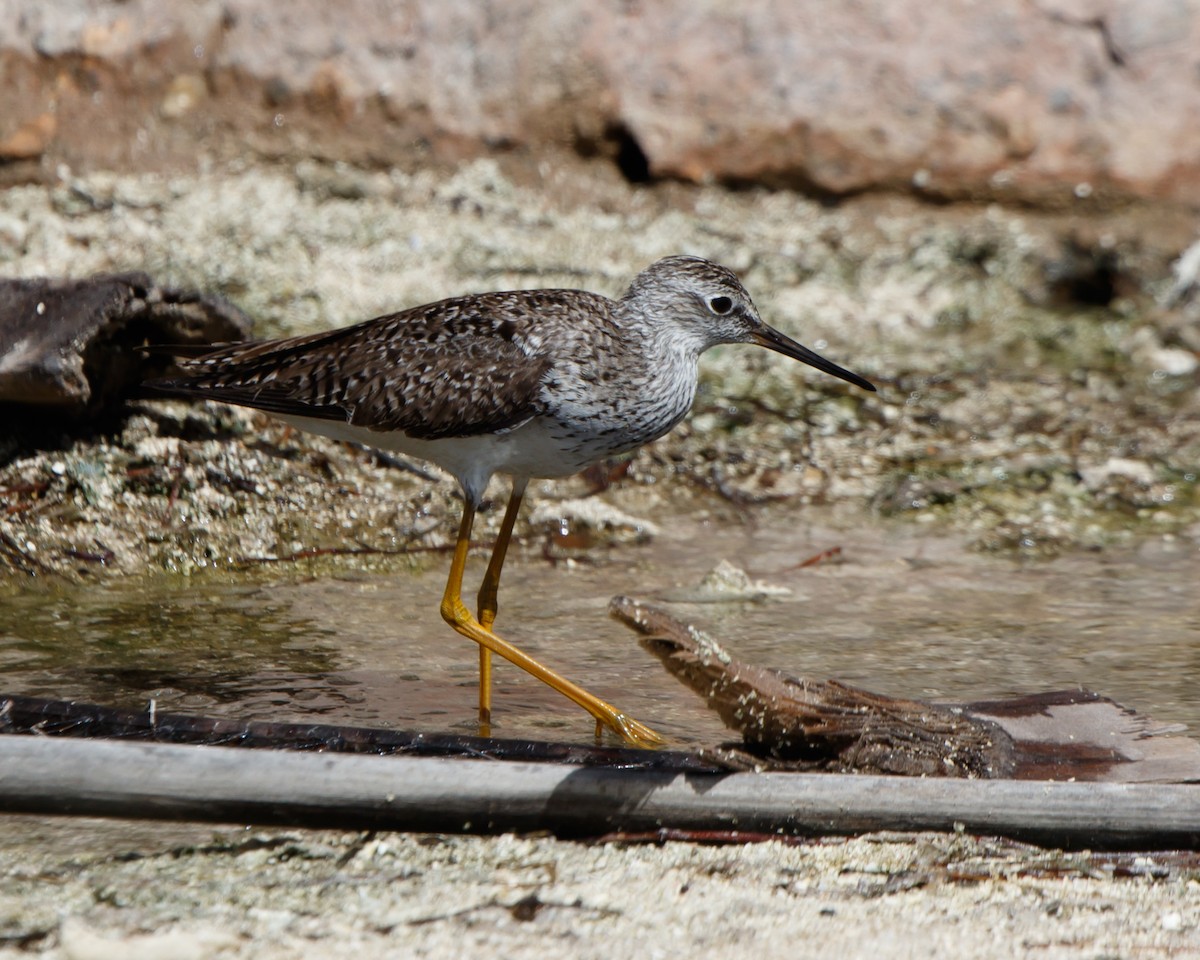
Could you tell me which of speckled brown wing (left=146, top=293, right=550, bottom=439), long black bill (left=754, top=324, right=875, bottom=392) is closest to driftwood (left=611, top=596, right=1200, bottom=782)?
speckled brown wing (left=146, top=293, right=550, bottom=439)

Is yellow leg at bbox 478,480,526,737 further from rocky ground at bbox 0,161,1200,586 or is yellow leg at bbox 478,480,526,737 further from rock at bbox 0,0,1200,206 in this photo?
rock at bbox 0,0,1200,206

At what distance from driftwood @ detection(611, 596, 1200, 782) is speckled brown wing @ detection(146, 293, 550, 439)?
3.97 ft

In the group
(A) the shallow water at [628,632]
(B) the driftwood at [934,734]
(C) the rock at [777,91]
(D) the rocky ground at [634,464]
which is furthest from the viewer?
(C) the rock at [777,91]

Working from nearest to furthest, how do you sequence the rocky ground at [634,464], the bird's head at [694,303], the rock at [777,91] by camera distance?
the rocky ground at [634,464], the bird's head at [694,303], the rock at [777,91]

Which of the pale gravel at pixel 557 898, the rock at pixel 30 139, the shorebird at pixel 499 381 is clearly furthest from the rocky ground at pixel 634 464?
the shorebird at pixel 499 381

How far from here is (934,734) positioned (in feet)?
12.3

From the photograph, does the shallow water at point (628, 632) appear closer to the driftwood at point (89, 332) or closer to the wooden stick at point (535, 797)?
the driftwood at point (89, 332)

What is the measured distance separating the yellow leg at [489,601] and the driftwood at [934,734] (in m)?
0.89

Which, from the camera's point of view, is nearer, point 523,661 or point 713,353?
point 523,661

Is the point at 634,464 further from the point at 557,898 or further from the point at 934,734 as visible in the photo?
the point at 557,898

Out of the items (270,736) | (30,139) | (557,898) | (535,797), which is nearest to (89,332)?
(270,736)

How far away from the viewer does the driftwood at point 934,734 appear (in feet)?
12.1

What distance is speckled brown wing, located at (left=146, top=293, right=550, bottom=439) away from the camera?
15.6ft

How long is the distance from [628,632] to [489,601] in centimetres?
56
